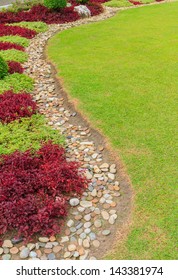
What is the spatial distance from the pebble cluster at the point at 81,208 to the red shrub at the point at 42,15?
9247mm

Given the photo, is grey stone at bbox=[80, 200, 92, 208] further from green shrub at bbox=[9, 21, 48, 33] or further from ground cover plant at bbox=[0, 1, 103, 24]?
ground cover plant at bbox=[0, 1, 103, 24]

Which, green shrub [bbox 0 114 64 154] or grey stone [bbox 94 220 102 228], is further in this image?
green shrub [bbox 0 114 64 154]

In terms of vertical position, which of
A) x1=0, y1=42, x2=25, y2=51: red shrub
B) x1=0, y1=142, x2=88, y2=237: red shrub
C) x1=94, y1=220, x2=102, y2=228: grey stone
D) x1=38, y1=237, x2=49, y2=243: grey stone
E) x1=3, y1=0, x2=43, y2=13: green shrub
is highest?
x1=3, y1=0, x2=43, y2=13: green shrub

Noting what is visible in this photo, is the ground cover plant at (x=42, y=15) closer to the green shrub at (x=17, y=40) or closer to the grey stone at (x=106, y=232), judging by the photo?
the green shrub at (x=17, y=40)

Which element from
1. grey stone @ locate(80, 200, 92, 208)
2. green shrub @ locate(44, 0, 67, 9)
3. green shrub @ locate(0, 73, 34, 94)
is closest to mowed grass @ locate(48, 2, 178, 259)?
grey stone @ locate(80, 200, 92, 208)

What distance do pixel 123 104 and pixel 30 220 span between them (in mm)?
4069

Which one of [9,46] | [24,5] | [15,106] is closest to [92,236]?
[15,106]

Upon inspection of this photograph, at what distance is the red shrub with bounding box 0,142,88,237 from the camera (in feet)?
15.2

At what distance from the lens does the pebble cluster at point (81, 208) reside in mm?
4410

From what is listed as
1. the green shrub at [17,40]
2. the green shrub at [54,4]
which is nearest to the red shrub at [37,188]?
the green shrub at [17,40]

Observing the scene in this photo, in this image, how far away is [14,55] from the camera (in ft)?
36.0

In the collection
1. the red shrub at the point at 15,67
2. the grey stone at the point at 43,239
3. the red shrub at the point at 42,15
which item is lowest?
the grey stone at the point at 43,239

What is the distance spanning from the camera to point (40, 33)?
14.0 metres

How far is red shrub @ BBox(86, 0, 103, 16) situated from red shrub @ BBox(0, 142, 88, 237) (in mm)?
13657
